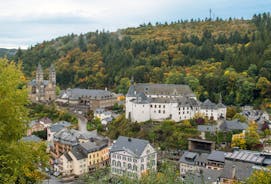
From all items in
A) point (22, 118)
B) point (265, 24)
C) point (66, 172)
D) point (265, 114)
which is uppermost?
point (265, 24)

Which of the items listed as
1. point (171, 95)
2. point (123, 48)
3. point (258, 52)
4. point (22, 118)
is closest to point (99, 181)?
point (22, 118)

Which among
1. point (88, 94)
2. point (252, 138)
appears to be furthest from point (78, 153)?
point (88, 94)

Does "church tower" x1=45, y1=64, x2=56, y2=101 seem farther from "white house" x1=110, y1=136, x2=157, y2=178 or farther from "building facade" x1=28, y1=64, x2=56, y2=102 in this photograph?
"white house" x1=110, y1=136, x2=157, y2=178

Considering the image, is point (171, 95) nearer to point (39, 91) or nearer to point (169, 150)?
point (169, 150)

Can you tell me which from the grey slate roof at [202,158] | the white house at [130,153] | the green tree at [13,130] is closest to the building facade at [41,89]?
the white house at [130,153]

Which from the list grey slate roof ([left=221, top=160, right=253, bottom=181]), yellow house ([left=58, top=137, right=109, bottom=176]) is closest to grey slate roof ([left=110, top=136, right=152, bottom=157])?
yellow house ([left=58, top=137, right=109, bottom=176])

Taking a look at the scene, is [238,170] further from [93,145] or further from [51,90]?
[51,90]
